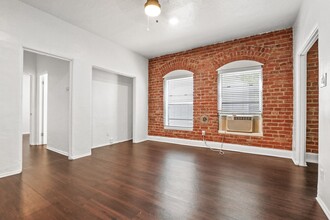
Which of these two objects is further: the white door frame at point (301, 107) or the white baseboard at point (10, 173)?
the white door frame at point (301, 107)

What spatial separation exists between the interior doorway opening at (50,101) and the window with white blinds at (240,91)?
3.59 meters

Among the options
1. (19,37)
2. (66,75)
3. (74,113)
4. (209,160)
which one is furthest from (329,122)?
(66,75)

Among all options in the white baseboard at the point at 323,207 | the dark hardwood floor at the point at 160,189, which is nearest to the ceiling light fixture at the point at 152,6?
the dark hardwood floor at the point at 160,189

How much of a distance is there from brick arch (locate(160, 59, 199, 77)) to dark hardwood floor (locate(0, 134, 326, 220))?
2559 mm

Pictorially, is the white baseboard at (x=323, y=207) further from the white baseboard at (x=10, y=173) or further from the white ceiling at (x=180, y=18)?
the white baseboard at (x=10, y=173)

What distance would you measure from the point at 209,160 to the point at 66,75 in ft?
12.2

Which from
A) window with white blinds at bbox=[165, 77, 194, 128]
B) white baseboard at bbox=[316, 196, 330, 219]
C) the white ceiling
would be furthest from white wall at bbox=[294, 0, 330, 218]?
window with white blinds at bbox=[165, 77, 194, 128]

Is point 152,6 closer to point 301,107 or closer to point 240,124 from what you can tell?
point 301,107

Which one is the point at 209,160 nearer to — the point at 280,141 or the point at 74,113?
the point at 280,141

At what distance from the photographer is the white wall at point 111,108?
4496mm

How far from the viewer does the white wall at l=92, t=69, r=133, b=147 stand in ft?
14.8

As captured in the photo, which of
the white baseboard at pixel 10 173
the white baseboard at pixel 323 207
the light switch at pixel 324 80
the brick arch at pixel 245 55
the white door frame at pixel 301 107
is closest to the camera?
the white baseboard at pixel 323 207

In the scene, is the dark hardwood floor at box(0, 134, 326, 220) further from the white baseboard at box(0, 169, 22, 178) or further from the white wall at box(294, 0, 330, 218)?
the white wall at box(294, 0, 330, 218)

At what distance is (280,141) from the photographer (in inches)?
137
